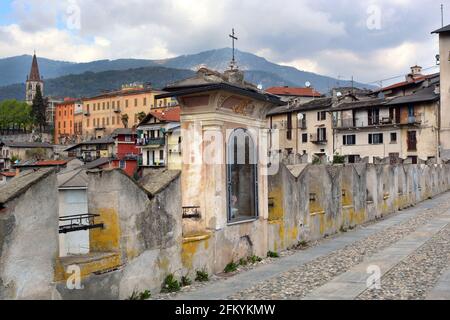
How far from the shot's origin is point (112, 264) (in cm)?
906

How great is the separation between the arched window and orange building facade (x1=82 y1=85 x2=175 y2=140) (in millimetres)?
104801

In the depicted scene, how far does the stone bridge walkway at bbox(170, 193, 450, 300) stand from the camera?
10000mm

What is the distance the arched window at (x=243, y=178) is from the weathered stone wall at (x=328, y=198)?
1.00 meters

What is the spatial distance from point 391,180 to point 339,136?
151 feet

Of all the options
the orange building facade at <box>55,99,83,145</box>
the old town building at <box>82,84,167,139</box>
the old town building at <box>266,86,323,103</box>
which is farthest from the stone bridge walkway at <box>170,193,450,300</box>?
the orange building facade at <box>55,99,83,145</box>

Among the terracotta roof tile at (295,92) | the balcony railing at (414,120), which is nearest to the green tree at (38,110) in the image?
the terracotta roof tile at (295,92)

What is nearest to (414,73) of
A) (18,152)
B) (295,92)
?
(295,92)

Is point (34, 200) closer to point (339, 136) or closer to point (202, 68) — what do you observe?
point (202, 68)

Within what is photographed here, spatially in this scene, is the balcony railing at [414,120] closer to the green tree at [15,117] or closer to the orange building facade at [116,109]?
the orange building facade at [116,109]

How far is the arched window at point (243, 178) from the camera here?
13.6 m

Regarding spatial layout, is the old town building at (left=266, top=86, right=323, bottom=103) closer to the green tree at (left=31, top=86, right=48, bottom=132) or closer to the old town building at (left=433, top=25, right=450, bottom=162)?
the old town building at (left=433, top=25, right=450, bottom=162)

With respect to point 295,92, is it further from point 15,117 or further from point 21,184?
point 21,184

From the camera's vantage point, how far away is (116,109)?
5325 inches

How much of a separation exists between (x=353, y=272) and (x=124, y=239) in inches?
214
